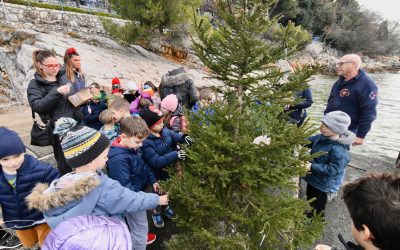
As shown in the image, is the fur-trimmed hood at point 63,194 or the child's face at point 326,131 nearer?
the fur-trimmed hood at point 63,194

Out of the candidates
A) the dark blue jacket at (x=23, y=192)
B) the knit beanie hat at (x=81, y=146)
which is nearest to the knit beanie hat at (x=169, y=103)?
the dark blue jacket at (x=23, y=192)

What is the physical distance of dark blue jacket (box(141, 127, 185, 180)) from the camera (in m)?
2.94

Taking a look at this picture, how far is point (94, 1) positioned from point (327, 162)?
24780 millimetres

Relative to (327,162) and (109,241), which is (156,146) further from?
(327,162)

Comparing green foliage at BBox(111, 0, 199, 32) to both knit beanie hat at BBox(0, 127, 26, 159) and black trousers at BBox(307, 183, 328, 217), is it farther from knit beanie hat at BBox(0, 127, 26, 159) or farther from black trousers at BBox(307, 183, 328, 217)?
knit beanie hat at BBox(0, 127, 26, 159)

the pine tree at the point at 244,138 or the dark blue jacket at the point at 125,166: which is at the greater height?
the pine tree at the point at 244,138

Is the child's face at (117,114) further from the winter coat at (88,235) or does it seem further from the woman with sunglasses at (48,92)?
the winter coat at (88,235)

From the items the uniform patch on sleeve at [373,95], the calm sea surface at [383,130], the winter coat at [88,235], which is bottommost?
the calm sea surface at [383,130]

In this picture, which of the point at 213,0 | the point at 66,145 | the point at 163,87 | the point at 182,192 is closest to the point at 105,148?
the point at 66,145

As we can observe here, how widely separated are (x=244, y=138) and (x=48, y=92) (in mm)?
2655

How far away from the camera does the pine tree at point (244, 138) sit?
1876 millimetres

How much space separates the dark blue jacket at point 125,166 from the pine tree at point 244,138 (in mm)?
746

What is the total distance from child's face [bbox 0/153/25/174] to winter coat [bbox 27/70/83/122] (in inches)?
33.1

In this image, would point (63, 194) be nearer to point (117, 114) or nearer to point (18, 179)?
point (18, 179)
